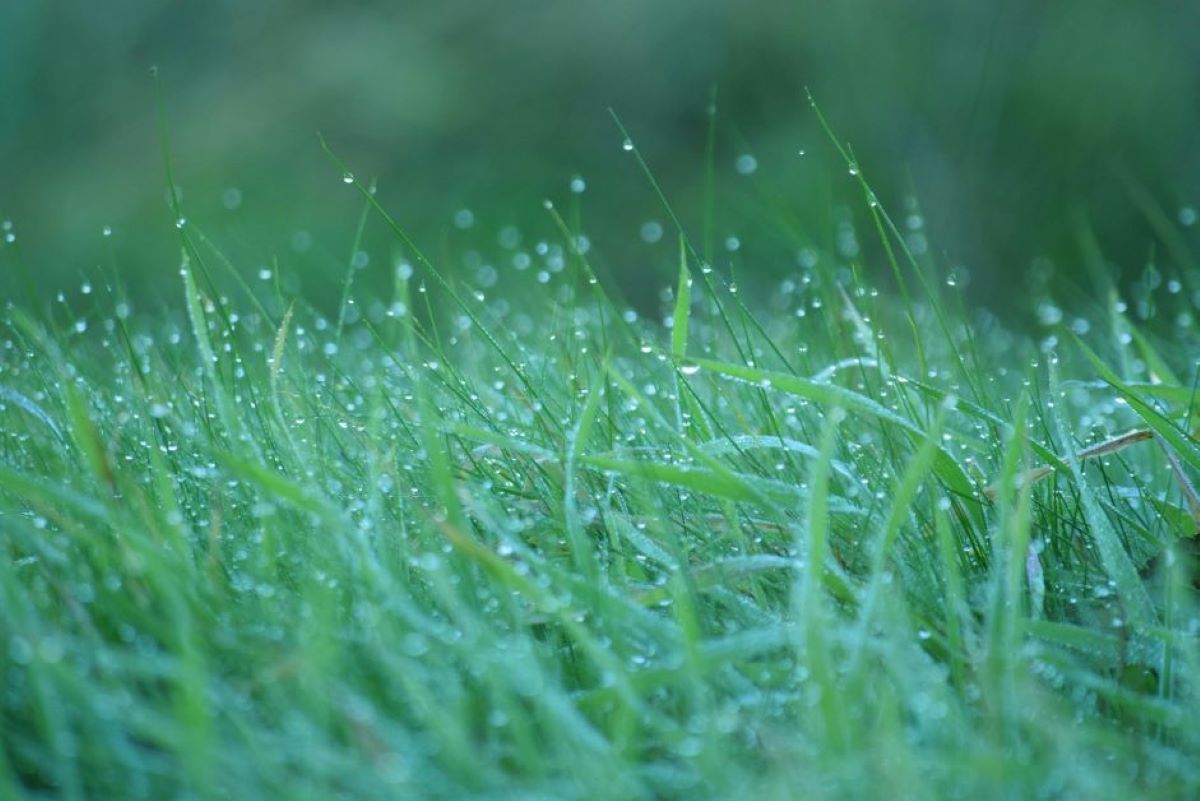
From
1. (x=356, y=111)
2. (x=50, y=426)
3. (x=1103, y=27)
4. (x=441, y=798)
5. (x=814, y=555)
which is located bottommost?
(x=441, y=798)

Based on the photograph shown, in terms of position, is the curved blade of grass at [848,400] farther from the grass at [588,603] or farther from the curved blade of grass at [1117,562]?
the curved blade of grass at [1117,562]

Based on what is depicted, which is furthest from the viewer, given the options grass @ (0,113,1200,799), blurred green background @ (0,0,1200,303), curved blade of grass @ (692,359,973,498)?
blurred green background @ (0,0,1200,303)

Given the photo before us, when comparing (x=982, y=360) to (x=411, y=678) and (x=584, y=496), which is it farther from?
(x=411, y=678)

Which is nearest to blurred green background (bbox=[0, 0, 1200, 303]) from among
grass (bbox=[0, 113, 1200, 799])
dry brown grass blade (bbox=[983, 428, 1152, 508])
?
grass (bbox=[0, 113, 1200, 799])

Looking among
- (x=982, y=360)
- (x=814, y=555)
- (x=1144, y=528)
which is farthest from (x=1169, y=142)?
(x=814, y=555)

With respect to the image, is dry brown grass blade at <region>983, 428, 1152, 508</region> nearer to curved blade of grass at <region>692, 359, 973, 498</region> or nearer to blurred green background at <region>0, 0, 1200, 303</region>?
curved blade of grass at <region>692, 359, 973, 498</region>

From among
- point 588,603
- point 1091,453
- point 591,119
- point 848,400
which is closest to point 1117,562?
point 1091,453
